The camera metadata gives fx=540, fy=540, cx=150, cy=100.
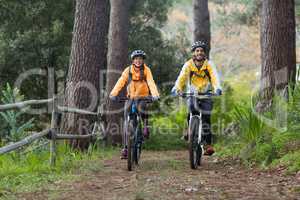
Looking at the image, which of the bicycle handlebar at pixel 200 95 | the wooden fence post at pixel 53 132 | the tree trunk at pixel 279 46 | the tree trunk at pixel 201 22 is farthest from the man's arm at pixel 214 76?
the tree trunk at pixel 201 22

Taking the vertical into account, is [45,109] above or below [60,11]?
below

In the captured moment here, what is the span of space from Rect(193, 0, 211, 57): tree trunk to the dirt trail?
1133 cm

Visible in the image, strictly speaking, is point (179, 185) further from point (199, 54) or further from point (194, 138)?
point (199, 54)

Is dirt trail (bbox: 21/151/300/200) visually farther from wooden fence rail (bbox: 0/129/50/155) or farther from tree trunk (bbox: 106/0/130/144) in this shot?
tree trunk (bbox: 106/0/130/144)

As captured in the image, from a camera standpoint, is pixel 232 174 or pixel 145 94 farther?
pixel 145 94

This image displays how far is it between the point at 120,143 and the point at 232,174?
9625 mm

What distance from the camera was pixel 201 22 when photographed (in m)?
20.0

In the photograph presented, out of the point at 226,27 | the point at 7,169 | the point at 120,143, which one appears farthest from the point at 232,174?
the point at 226,27

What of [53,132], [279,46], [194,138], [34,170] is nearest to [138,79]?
[194,138]

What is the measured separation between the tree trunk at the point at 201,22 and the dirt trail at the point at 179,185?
1133 cm

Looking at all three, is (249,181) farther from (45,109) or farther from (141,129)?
(45,109)

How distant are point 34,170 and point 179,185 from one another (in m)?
2.56

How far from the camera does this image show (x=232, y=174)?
827 centimetres

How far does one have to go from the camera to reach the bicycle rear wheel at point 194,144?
29.7 ft
